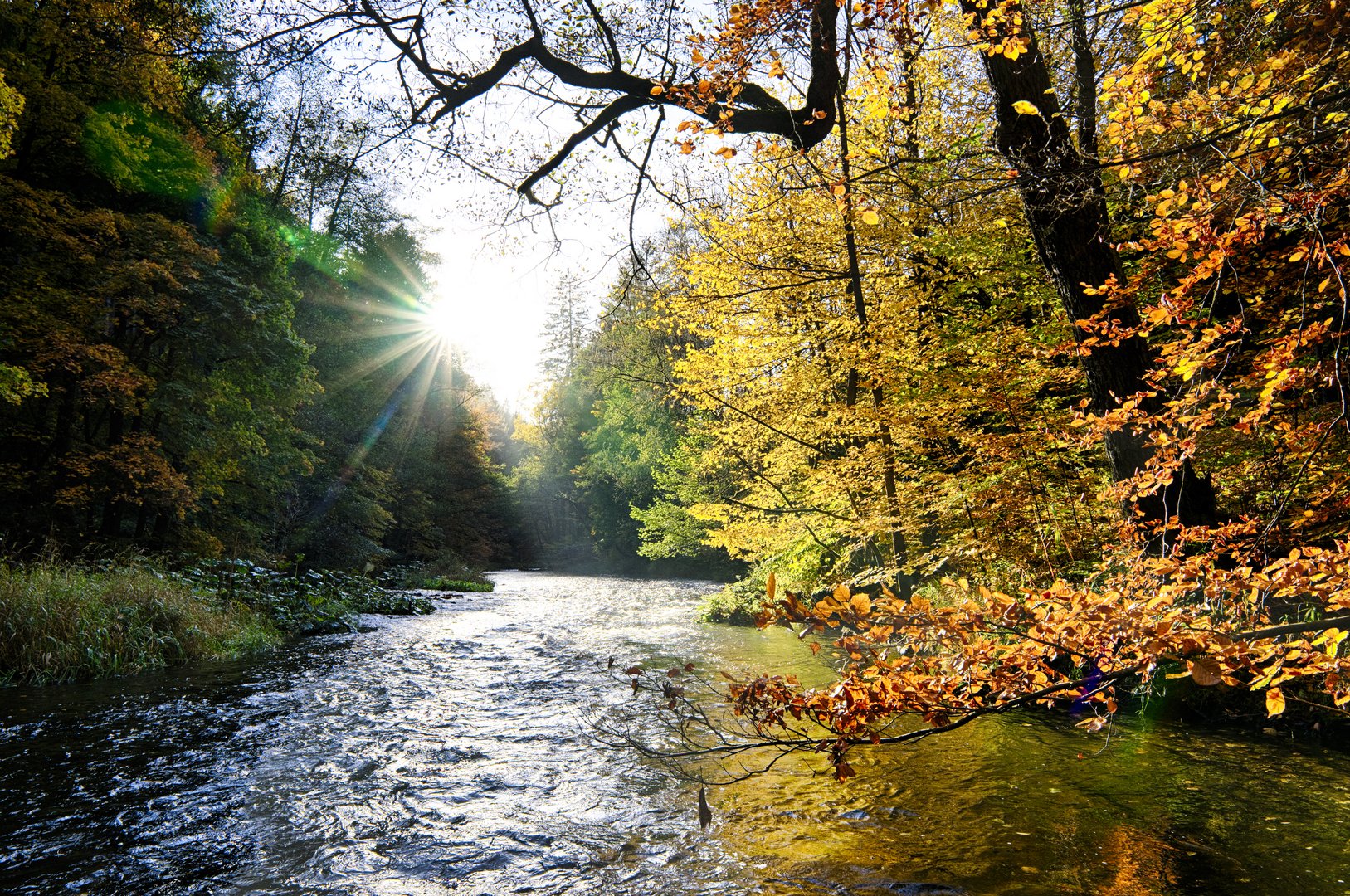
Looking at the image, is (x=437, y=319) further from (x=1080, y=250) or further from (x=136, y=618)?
(x=1080, y=250)

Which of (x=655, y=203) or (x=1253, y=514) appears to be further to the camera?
(x=655, y=203)

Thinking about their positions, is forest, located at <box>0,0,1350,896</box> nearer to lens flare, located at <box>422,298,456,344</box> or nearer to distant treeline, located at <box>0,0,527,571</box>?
distant treeline, located at <box>0,0,527,571</box>

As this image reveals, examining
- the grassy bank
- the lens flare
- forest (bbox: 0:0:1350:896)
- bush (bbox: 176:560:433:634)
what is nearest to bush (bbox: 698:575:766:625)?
forest (bbox: 0:0:1350:896)

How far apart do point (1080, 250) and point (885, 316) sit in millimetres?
3978

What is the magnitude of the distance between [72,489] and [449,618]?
23.9 feet

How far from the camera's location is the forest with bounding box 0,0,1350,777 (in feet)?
11.3

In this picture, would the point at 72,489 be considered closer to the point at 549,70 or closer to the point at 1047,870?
the point at 549,70

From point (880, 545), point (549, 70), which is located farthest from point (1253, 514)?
point (549, 70)

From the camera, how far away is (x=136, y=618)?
912cm

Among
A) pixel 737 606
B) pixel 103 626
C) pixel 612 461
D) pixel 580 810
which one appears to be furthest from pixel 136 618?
pixel 612 461

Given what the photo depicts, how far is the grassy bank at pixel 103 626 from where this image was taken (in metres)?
8.05

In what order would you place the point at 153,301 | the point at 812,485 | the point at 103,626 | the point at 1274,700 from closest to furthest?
the point at 1274,700, the point at 103,626, the point at 812,485, the point at 153,301

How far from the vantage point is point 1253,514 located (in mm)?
5867

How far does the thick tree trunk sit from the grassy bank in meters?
10.4
